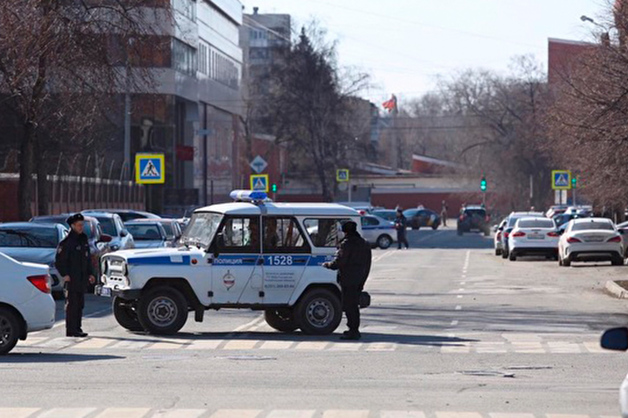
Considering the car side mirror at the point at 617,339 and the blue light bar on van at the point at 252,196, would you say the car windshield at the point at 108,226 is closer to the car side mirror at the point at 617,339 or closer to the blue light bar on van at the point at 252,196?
the blue light bar on van at the point at 252,196

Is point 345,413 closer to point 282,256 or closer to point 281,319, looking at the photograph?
point 282,256

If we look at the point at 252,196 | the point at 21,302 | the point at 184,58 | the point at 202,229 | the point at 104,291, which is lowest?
the point at 104,291

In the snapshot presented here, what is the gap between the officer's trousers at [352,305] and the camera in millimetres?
19295

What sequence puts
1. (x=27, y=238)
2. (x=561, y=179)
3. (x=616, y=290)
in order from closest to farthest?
(x=27, y=238), (x=616, y=290), (x=561, y=179)

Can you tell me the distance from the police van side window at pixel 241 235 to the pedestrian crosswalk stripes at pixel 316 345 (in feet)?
4.28

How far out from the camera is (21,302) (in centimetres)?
A: 1694

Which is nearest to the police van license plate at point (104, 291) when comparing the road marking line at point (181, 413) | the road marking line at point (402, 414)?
the road marking line at point (181, 413)

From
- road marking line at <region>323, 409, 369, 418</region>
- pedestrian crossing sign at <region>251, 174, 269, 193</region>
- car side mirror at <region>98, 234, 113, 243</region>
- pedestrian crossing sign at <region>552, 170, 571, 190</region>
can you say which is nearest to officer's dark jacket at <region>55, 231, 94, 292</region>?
road marking line at <region>323, 409, 369, 418</region>

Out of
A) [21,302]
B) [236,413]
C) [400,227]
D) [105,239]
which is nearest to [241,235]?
[21,302]

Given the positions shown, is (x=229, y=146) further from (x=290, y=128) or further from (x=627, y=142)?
(x=627, y=142)

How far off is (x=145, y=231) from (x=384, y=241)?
27787 mm

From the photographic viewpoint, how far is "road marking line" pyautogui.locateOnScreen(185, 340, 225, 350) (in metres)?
18.1

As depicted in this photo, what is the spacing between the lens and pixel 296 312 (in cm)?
2017

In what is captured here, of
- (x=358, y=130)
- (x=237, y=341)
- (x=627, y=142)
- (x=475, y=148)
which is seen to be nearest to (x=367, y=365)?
(x=237, y=341)
